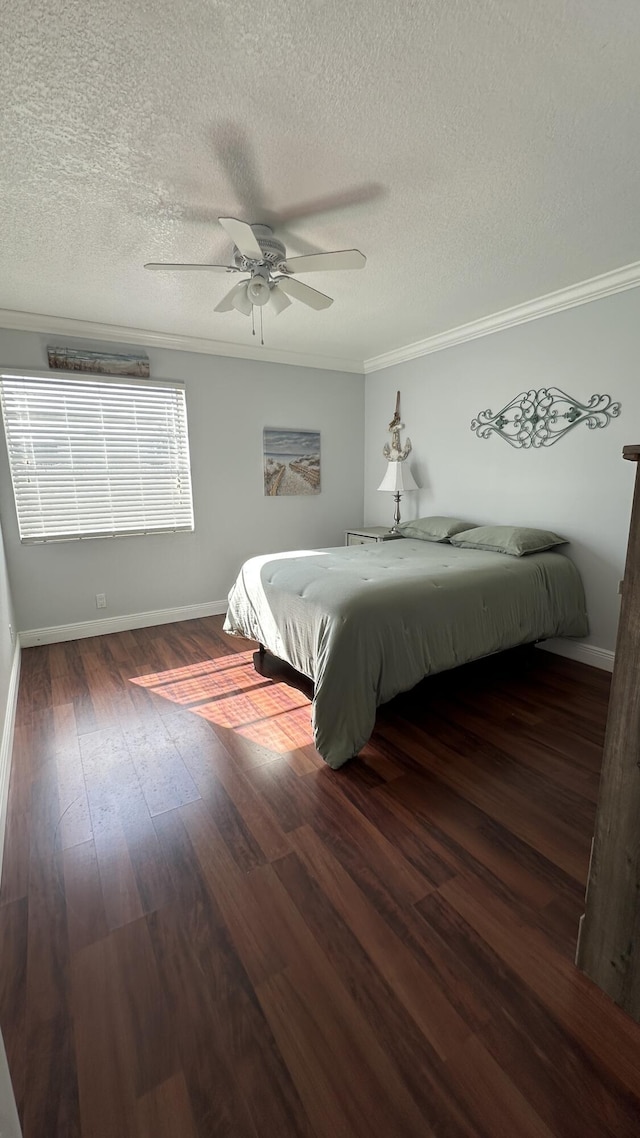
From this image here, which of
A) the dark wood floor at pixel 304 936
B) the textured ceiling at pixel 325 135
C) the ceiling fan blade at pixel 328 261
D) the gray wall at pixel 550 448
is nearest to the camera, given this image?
the dark wood floor at pixel 304 936

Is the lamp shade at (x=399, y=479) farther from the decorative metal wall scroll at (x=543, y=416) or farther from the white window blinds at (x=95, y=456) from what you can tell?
the white window blinds at (x=95, y=456)

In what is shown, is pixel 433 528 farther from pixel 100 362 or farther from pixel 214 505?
pixel 100 362

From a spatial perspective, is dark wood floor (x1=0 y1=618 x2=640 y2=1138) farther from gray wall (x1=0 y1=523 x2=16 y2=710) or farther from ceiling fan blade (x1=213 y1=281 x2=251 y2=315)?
ceiling fan blade (x1=213 y1=281 x2=251 y2=315)

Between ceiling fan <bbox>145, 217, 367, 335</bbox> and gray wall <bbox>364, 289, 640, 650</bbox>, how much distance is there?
1.63 m

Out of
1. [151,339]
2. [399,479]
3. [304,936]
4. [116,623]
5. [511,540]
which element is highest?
[151,339]

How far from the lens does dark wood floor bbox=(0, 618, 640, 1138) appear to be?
0.94 meters

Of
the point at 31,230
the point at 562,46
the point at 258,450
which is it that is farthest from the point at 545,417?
the point at 31,230

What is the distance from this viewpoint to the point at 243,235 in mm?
1771

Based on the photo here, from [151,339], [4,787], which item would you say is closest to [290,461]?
[151,339]

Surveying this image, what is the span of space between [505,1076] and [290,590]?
185 cm

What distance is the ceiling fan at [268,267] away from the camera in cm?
189

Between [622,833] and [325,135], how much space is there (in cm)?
229

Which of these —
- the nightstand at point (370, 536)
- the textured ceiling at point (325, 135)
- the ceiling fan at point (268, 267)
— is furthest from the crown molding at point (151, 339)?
the nightstand at point (370, 536)

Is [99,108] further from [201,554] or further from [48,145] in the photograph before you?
[201,554]
